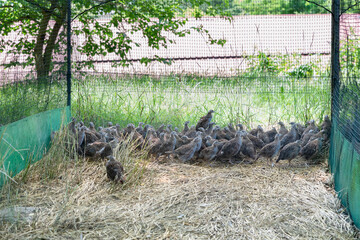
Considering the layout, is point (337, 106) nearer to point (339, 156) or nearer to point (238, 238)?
point (339, 156)

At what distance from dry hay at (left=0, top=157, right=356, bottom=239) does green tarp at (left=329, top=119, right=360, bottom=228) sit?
0.15 m

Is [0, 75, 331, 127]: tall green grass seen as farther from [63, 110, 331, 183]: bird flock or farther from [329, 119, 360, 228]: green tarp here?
[329, 119, 360, 228]: green tarp

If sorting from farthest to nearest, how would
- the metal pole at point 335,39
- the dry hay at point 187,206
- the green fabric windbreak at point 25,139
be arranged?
the metal pole at point 335,39, the green fabric windbreak at point 25,139, the dry hay at point 187,206

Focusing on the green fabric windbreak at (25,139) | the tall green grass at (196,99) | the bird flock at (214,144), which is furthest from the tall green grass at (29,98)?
the tall green grass at (196,99)

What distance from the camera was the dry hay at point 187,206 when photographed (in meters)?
4.00

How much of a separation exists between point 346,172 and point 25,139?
4.02 meters

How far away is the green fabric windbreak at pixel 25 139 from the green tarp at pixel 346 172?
3459 millimetres

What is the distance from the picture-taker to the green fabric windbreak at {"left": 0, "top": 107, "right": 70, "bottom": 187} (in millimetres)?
4969

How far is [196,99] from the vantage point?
8836 mm

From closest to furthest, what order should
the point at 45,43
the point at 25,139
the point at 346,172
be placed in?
1. the point at 346,172
2. the point at 25,139
3. the point at 45,43

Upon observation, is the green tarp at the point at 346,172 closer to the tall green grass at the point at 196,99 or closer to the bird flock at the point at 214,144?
the bird flock at the point at 214,144

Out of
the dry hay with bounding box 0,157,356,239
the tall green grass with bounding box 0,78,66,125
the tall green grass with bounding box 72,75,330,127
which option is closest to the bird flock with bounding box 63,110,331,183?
the dry hay with bounding box 0,157,356,239

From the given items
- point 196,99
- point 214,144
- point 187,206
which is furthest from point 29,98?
point 196,99

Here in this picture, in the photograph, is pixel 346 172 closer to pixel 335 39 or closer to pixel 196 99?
pixel 335 39
